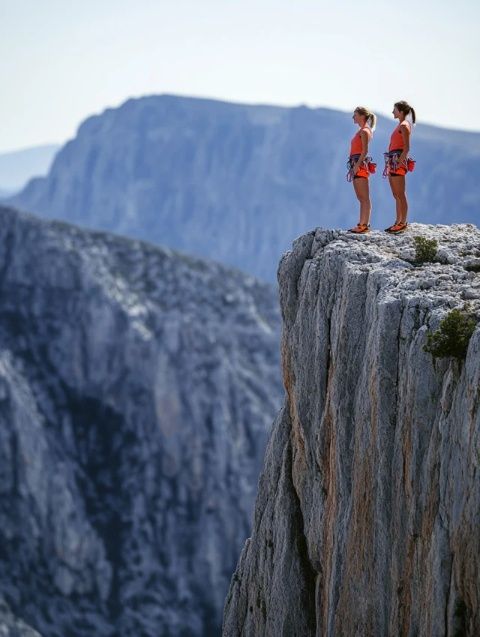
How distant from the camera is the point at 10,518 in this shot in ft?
354

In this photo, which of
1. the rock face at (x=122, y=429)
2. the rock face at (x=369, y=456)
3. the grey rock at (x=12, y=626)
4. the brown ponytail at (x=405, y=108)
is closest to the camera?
the rock face at (x=369, y=456)

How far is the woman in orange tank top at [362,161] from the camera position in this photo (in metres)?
23.1

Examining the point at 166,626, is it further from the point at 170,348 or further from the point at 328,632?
the point at 328,632

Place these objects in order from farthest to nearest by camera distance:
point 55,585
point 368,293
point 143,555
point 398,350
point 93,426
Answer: point 93,426, point 143,555, point 55,585, point 368,293, point 398,350

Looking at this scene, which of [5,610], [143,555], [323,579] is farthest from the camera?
[143,555]

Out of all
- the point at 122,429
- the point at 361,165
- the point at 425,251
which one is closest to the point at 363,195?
the point at 361,165

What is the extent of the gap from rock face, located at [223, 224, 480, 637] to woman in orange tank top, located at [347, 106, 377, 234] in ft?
4.15

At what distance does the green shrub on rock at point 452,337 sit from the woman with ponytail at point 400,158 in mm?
7208

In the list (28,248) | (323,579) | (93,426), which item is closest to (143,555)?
(93,426)

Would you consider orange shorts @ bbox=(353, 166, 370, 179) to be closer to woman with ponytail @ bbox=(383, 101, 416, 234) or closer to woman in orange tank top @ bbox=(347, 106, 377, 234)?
woman in orange tank top @ bbox=(347, 106, 377, 234)

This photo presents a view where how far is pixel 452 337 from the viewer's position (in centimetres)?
1566

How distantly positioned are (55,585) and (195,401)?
1166 inches

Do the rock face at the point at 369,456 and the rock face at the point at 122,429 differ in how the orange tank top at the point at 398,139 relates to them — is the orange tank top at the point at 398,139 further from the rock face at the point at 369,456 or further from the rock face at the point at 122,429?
the rock face at the point at 122,429

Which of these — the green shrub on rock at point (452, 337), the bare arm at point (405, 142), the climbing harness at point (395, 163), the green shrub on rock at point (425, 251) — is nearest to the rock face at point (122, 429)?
the climbing harness at point (395, 163)
